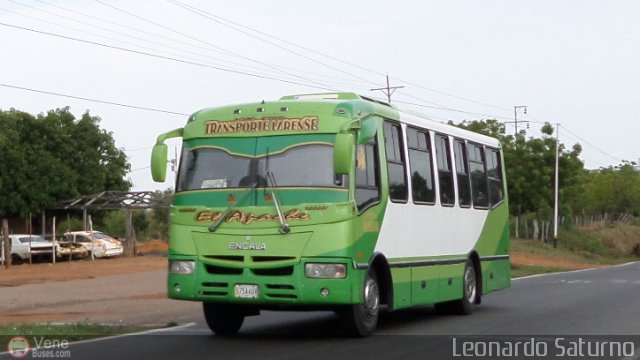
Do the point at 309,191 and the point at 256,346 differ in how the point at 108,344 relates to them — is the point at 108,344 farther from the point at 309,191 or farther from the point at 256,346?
the point at 309,191

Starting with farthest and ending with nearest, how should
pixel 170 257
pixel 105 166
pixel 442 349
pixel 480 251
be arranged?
pixel 105 166 → pixel 480 251 → pixel 170 257 → pixel 442 349

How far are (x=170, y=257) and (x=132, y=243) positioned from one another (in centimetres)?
3841

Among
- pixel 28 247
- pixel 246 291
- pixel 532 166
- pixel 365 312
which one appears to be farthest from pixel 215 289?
pixel 532 166

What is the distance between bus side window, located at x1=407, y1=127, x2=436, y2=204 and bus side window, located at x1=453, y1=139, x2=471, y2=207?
1.46 metres

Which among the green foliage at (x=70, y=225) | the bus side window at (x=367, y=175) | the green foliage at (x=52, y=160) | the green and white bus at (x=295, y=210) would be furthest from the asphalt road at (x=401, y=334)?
the green foliage at (x=70, y=225)

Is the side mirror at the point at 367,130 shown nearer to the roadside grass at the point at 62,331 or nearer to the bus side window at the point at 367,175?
the bus side window at the point at 367,175

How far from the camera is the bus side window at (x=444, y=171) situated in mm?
17595

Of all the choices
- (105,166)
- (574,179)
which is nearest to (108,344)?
(105,166)

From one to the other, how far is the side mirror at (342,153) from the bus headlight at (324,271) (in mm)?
1188

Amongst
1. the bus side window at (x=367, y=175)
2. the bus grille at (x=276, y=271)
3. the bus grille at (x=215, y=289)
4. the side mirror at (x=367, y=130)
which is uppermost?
the side mirror at (x=367, y=130)

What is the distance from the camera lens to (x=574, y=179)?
73500mm

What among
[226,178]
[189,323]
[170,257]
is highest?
[226,178]

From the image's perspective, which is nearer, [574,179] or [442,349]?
[442,349]

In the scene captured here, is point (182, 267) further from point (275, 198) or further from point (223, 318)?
point (275, 198)
